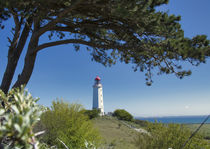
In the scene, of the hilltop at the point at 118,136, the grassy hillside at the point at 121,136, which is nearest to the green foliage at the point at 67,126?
the grassy hillside at the point at 121,136

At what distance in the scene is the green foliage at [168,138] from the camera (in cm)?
525

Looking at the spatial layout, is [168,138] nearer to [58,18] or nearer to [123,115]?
[58,18]

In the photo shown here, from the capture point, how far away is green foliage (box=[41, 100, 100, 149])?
22.8ft

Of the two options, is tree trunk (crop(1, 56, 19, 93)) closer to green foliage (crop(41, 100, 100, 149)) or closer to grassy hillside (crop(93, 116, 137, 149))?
green foliage (crop(41, 100, 100, 149))

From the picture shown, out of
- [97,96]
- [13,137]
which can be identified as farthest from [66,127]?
[97,96]

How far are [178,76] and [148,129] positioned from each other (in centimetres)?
246

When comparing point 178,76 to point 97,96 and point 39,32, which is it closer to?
point 39,32

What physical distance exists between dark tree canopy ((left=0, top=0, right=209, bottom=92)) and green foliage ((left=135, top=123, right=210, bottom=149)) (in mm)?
1901

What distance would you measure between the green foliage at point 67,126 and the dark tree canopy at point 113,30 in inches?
125

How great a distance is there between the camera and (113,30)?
18.4 ft

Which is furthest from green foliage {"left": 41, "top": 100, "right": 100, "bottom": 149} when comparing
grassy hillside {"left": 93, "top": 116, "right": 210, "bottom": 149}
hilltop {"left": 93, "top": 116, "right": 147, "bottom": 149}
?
hilltop {"left": 93, "top": 116, "right": 147, "bottom": 149}

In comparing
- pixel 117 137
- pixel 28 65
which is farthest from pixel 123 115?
pixel 28 65

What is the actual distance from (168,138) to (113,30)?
441 cm

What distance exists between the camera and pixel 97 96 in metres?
31.0
